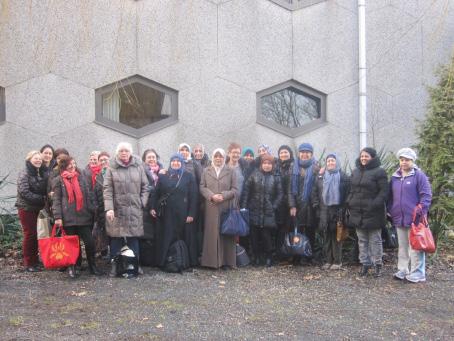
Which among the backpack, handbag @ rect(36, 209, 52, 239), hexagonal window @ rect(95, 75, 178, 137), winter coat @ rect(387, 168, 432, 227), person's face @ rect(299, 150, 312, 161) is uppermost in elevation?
hexagonal window @ rect(95, 75, 178, 137)

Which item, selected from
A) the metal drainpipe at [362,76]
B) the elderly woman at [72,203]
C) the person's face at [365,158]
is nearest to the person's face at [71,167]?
the elderly woman at [72,203]

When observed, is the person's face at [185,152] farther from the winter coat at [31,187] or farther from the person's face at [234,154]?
the winter coat at [31,187]

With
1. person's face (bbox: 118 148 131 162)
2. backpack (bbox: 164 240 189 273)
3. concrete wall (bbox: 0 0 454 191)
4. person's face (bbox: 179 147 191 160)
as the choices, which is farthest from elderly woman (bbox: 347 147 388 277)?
concrete wall (bbox: 0 0 454 191)

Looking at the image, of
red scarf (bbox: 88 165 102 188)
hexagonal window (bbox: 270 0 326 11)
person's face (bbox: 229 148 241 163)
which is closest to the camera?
red scarf (bbox: 88 165 102 188)

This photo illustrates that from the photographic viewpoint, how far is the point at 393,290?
6.62 m

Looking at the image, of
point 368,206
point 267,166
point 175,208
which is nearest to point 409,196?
point 368,206

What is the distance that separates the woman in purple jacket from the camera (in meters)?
6.91

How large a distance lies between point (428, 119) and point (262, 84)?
11.6 feet

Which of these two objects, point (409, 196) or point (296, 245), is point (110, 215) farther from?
point (409, 196)

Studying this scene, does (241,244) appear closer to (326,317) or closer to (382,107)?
(326,317)

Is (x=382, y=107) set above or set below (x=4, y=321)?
above

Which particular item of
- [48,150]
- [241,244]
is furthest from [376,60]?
[48,150]

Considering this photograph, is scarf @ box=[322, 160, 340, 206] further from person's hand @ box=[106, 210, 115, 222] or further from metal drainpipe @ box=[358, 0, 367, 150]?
metal drainpipe @ box=[358, 0, 367, 150]

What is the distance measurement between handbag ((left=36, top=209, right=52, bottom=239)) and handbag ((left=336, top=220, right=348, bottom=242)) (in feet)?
12.8
